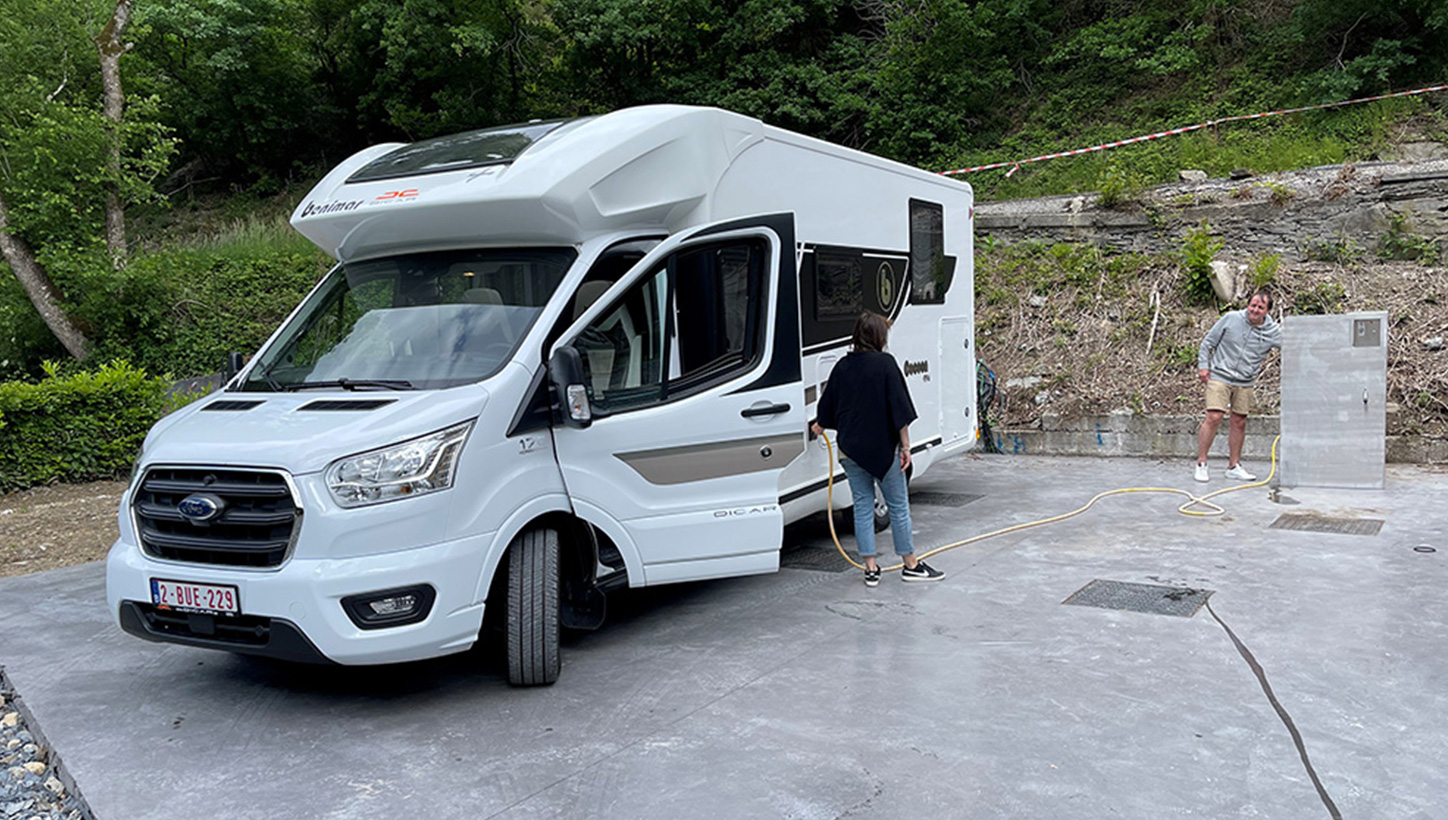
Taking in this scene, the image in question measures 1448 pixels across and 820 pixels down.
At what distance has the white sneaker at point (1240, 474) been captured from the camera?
376 inches

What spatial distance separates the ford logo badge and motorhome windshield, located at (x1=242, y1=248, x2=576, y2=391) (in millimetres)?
813

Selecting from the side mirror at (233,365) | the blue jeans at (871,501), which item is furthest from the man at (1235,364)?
the side mirror at (233,365)

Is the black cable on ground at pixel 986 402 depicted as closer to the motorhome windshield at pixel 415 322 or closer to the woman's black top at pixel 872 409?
the woman's black top at pixel 872 409

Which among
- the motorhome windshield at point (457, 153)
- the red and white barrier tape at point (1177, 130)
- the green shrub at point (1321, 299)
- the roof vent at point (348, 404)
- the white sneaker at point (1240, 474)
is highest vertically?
the red and white barrier tape at point (1177, 130)

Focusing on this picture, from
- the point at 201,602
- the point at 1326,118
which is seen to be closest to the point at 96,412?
the point at 201,602

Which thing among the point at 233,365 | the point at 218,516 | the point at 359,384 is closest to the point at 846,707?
the point at 359,384

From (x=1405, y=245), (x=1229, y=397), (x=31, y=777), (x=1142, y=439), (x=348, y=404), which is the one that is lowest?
(x=31, y=777)

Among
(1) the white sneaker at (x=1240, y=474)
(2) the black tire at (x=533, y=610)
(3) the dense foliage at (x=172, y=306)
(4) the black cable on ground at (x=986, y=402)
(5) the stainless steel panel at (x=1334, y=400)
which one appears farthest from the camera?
(3) the dense foliage at (x=172, y=306)

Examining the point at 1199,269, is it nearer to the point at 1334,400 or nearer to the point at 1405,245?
the point at 1405,245

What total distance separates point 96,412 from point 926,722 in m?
10.6

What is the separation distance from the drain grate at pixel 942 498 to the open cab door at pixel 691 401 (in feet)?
11.2

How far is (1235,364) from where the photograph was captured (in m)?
9.22

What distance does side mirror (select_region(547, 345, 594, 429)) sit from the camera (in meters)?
4.80

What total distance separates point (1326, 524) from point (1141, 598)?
2.66 m
